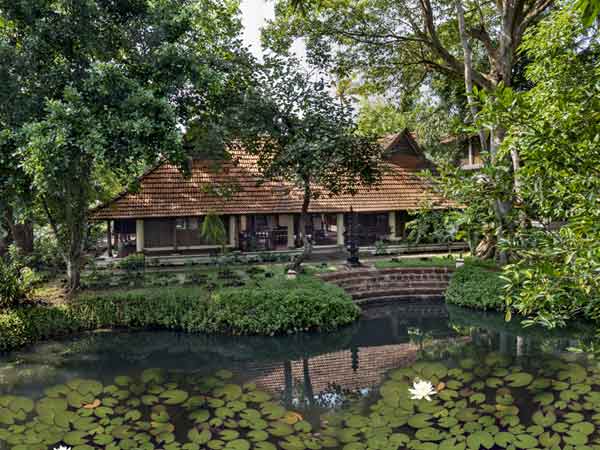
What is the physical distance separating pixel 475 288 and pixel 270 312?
6.22 m

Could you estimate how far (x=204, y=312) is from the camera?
37.2 feet

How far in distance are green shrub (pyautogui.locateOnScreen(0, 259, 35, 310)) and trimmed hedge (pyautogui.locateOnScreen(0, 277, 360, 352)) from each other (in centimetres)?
37

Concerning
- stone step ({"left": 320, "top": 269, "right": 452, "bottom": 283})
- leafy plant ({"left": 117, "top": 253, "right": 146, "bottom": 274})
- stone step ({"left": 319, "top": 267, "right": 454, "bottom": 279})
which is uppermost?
leafy plant ({"left": 117, "top": 253, "right": 146, "bottom": 274})

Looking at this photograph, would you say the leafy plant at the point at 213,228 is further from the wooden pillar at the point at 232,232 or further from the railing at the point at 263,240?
the railing at the point at 263,240

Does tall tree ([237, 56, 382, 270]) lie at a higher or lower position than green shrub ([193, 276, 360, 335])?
higher

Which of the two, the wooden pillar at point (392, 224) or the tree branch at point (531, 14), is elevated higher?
the tree branch at point (531, 14)

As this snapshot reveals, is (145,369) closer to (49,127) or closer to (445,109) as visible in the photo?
(49,127)

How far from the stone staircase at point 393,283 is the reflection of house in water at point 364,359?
1218 mm

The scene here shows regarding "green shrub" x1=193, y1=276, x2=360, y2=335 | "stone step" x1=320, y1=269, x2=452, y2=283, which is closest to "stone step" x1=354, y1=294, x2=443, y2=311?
"stone step" x1=320, y1=269, x2=452, y2=283

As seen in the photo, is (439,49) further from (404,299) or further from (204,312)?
(204,312)

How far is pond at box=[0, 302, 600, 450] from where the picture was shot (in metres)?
5.69

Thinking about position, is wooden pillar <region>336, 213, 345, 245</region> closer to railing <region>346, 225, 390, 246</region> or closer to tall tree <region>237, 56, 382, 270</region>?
railing <region>346, 225, 390, 246</region>

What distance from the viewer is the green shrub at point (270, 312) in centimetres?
1101

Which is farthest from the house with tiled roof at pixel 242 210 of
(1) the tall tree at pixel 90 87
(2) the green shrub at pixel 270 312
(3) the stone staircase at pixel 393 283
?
(2) the green shrub at pixel 270 312
